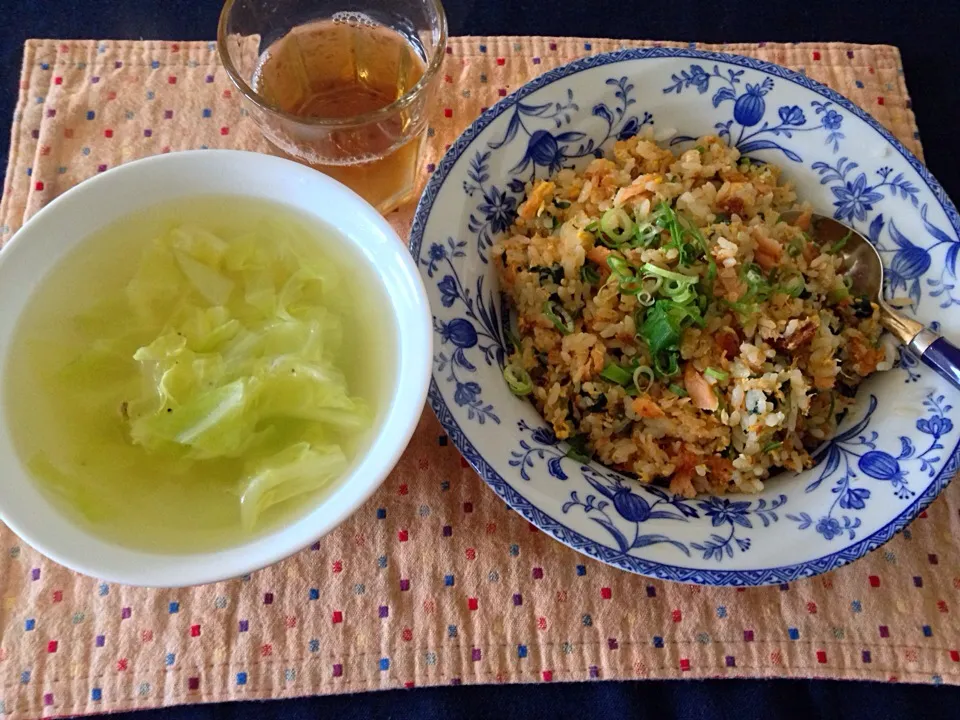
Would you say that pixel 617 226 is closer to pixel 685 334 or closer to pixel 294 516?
pixel 685 334

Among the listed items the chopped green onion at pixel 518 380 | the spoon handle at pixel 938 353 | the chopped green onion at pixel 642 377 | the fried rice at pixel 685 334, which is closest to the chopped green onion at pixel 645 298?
the fried rice at pixel 685 334

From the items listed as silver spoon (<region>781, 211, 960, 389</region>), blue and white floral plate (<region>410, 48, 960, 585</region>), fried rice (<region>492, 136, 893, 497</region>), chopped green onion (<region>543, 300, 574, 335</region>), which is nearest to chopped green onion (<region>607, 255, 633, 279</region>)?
fried rice (<region>492, 136, 893, 497</region>)

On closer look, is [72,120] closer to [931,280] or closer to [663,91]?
[663,91]

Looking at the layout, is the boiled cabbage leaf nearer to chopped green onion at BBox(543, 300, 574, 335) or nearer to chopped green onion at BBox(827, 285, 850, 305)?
chopped green onion at BBox(543, 300, 574, 335)

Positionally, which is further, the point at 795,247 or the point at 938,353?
the point at 795,247

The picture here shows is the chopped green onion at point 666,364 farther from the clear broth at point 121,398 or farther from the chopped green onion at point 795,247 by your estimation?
the clear broth at point 121,398

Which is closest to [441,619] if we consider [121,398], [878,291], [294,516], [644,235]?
[294,516]

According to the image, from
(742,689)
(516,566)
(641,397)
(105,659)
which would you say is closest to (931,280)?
(641,397)
